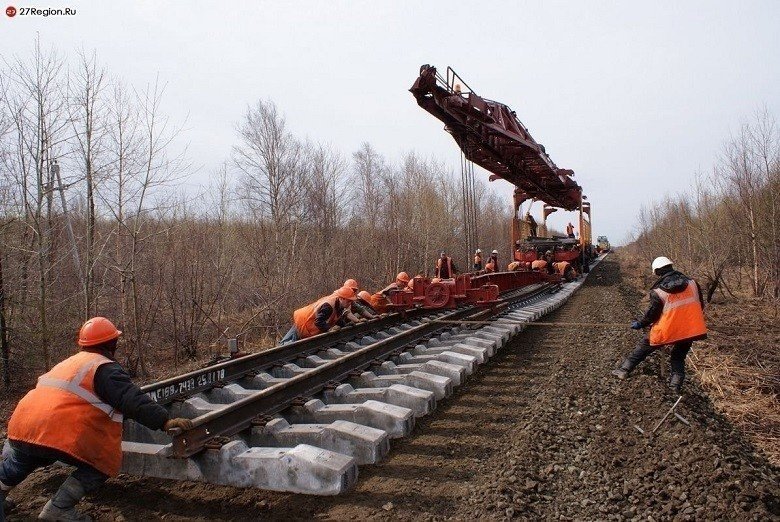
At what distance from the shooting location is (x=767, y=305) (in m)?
12.8

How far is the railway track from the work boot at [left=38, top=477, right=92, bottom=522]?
1.52ft

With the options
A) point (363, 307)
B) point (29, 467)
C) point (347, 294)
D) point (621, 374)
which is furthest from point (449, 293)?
point (29, 467)

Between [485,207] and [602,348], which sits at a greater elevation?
[485,207]

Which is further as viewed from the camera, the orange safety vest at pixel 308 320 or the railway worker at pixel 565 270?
the railway worker at pixel 565 270

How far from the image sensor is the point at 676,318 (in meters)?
5.05

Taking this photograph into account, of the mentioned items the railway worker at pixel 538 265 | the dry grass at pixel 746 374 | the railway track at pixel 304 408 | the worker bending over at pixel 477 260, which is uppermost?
the worker bending over at pixel 477 260

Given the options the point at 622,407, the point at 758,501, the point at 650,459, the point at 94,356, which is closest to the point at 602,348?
the point at 622,407

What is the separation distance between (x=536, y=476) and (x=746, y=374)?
426 cm

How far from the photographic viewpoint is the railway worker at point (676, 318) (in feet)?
16.4

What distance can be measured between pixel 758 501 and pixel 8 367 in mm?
Answer: 10806

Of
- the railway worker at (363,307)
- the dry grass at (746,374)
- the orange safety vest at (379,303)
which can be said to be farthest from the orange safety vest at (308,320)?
the dry grass at (746,374)

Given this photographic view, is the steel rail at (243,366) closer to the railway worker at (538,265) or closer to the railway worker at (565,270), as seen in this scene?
the railway worker at (538,265)

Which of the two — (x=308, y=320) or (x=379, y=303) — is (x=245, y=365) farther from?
(x=379, y=303)

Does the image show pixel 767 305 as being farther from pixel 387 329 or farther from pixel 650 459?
pixel 650 459
